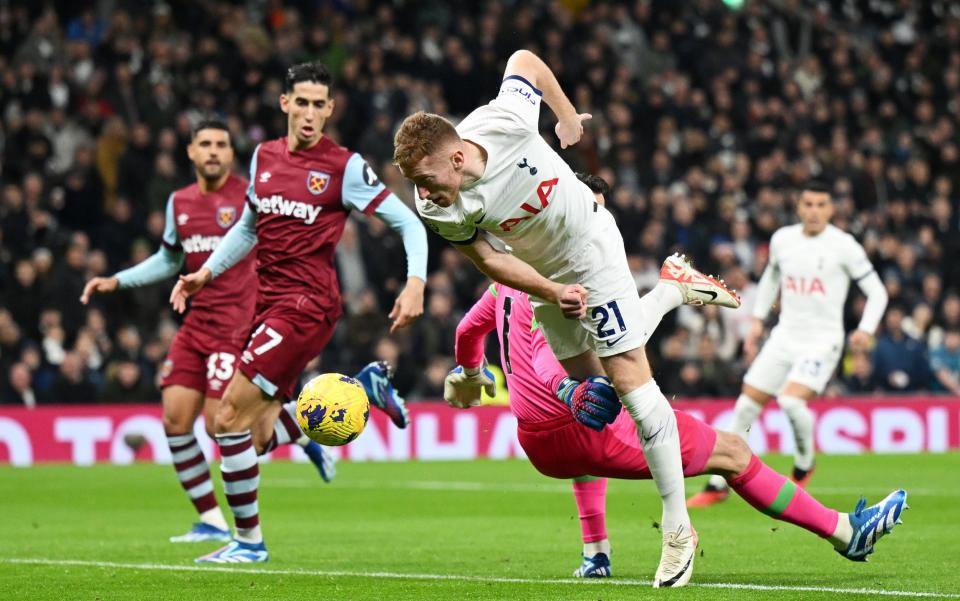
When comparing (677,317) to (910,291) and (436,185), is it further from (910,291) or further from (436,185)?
(436,185)

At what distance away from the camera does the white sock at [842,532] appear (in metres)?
7.50

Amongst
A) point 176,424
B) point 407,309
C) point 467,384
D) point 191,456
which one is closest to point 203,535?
point 191,456

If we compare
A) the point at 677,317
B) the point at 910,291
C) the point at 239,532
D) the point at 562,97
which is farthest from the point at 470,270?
the point at 562,97

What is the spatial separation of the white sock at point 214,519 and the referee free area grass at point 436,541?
1.05ft

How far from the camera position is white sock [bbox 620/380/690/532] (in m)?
7.21

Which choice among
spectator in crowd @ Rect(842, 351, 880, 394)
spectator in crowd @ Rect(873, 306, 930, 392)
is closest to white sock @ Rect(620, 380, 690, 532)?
spectator in crowd @ Rect(842, 351, 880, 394)

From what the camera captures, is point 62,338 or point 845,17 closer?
point 62,338

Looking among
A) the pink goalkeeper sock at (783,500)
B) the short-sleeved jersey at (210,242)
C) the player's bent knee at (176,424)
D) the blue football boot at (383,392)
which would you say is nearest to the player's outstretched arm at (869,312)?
the blue football boot at (383,392)

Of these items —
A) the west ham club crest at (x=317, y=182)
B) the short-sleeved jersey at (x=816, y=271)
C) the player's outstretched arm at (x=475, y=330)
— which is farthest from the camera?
the short-sleeved jersey at (x=816, y=271)

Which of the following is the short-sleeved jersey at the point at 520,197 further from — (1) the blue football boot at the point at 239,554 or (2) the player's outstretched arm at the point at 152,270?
(2) the player's outstretched arm at the point at 152,270

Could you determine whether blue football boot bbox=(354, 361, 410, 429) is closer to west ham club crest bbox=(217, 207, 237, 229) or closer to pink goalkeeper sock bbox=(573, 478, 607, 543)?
west ham club crest bbox=(217, 207, 237, 229)

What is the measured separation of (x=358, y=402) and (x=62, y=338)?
37.5 ft

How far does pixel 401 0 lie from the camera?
78.4 ft

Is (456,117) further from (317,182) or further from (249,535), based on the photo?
(249,535)
